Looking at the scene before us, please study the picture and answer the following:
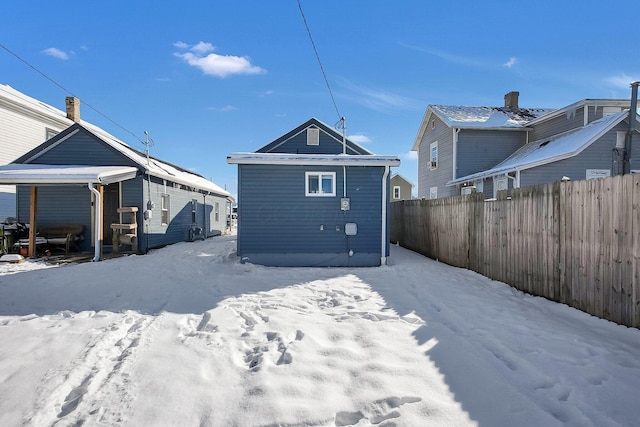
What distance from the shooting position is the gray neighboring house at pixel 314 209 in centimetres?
918

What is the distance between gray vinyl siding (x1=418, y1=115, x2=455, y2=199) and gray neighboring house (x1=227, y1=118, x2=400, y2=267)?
10807mm

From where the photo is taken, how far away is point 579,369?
307cm

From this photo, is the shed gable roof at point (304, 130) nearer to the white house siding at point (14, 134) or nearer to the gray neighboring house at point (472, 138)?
the gray neighboring house at point (472, 138)

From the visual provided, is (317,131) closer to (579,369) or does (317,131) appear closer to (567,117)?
(567,117)

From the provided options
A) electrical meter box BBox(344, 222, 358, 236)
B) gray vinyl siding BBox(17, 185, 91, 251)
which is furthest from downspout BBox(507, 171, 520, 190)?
gray vinyl siding BBox(17, 185, 91, 251)

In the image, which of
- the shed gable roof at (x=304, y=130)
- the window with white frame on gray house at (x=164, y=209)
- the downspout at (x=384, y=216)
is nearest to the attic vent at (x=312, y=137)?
the shed gable roof at (x=304, y=130)

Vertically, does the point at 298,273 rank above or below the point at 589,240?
below

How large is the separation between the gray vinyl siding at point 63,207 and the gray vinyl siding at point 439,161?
673 inches

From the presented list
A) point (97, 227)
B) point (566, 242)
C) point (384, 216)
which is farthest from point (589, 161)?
point (97, 227)

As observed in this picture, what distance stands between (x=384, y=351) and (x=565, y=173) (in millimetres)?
13342

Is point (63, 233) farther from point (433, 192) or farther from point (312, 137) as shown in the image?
point (433, 192)

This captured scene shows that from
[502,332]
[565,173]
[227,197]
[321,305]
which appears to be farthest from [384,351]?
[227,197]

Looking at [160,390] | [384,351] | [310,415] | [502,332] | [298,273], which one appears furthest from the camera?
[298,273]

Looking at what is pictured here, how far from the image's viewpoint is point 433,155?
20891mm
